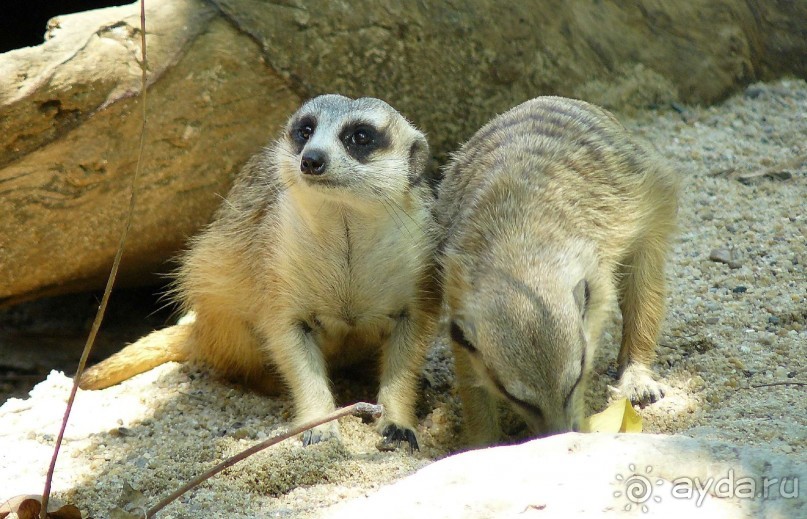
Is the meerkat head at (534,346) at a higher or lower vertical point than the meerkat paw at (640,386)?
higher

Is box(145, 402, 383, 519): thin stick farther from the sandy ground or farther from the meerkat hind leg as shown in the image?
the meerkat hind leg

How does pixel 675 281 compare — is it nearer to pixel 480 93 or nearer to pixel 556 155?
pixel 556 155

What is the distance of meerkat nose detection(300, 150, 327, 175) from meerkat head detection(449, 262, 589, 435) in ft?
2.42

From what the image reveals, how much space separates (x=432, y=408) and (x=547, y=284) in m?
1.24

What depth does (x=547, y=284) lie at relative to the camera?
3074 mm

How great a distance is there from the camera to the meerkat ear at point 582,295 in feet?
10.3

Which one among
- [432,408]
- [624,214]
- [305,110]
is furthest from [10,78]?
[624,214]

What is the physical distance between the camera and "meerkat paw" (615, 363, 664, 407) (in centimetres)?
376

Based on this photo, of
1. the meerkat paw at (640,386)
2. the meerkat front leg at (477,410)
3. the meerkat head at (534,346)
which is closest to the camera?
the meerkat head at (534,346)

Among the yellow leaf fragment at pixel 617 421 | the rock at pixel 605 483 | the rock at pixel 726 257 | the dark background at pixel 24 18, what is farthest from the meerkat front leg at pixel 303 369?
the dark background at pixel 24 18

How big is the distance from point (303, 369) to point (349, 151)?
3.13 ft

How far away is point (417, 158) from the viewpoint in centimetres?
381

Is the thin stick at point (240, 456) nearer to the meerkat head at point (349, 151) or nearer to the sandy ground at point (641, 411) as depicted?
the sandy ground at point (641, 411)

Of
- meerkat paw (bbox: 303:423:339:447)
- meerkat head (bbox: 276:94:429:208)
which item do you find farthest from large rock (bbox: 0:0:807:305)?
meerkat paw (bbox: 303:423:339:447)
